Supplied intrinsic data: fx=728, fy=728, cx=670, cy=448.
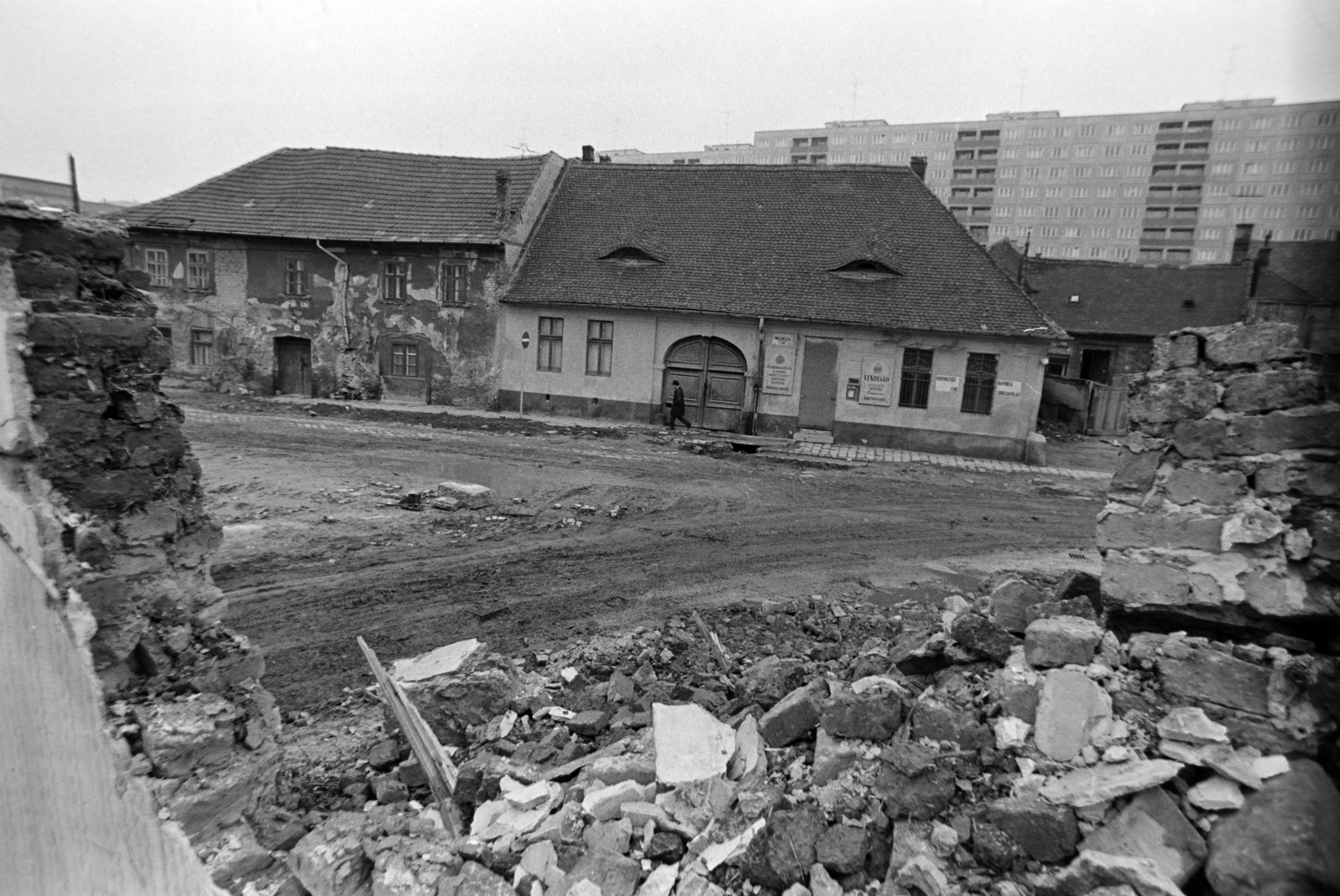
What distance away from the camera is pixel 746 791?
3.69 m

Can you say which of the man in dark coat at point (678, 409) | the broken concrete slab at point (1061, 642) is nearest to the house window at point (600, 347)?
the man in dark coat at point (678, 409)

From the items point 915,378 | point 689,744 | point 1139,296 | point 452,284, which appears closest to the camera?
point 689,744

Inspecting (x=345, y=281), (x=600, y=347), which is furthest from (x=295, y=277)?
(x=600, y=347)

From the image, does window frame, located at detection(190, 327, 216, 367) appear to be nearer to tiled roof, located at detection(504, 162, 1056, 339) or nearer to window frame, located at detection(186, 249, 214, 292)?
window frame, located at detection(186, 249, 214, 292)

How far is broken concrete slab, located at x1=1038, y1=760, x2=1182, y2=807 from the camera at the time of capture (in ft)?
9.89

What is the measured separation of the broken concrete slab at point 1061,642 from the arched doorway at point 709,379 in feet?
57.5

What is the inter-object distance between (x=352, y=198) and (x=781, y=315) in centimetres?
1543

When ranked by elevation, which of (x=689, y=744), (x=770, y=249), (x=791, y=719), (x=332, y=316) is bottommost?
(x=689, y=744)

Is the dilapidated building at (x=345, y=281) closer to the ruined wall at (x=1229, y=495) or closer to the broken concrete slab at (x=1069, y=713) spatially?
the ruined wall at (x=1229, y=495)

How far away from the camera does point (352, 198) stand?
2489cm

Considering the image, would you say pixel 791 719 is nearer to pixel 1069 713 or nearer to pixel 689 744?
pixel 689 744

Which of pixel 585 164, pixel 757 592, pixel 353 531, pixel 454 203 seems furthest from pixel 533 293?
pixel 757 592

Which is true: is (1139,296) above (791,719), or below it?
above

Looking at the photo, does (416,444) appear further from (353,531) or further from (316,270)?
Answer: (316,270)
